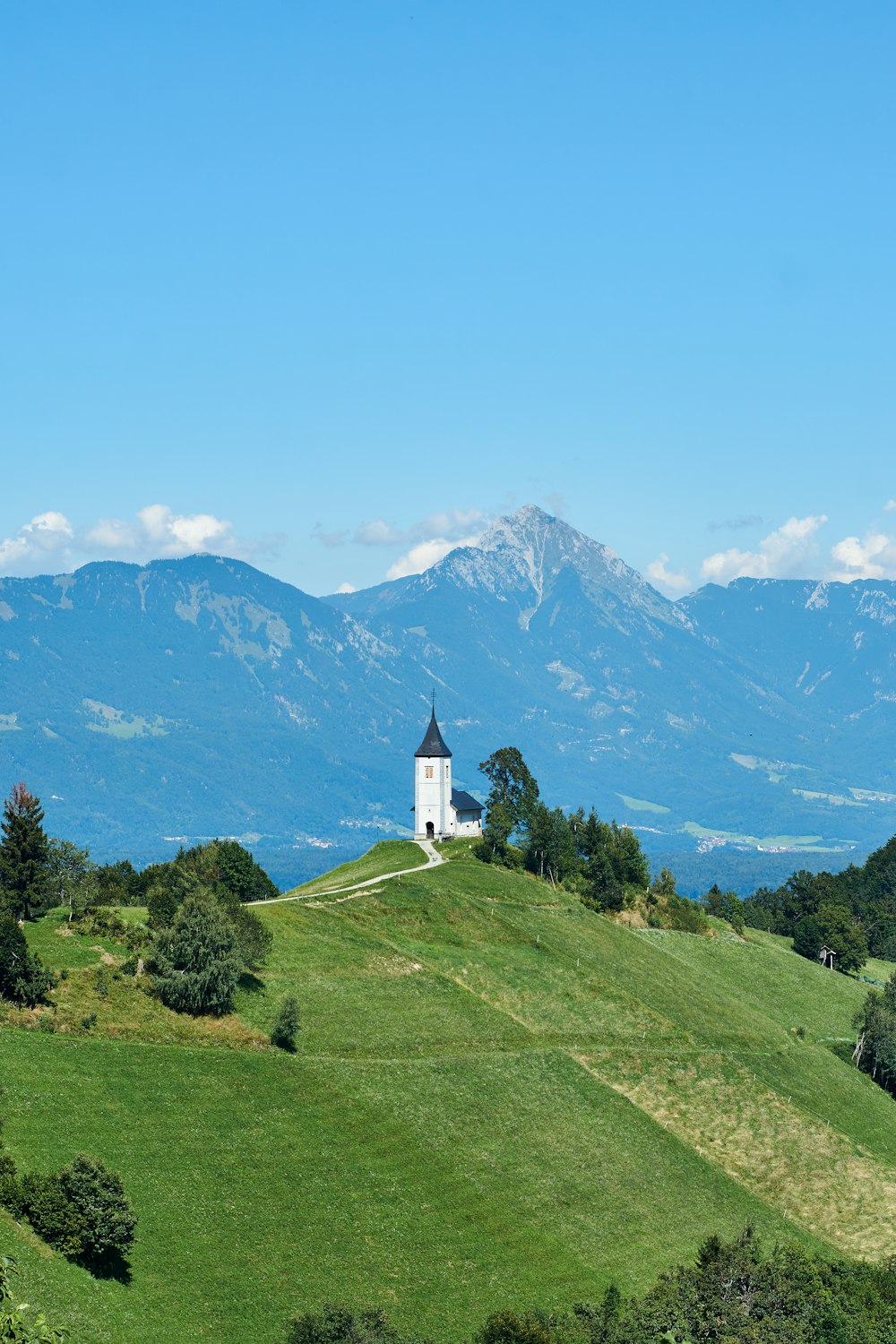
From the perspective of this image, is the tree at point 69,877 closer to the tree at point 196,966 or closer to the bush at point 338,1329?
the tree at point 196,966

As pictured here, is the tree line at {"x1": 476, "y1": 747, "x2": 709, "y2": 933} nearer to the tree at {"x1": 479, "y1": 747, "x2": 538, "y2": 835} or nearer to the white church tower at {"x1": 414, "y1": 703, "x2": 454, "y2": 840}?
the tree at {"x1": 479, "y1": 747, "x2": 538, "y2": 835}

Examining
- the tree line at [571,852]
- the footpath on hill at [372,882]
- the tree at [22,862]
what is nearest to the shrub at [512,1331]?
the tree at [22,862]

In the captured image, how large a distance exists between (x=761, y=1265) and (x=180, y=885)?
4871cm

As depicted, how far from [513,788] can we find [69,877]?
58.4 metres

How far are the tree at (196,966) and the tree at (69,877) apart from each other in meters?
9.12

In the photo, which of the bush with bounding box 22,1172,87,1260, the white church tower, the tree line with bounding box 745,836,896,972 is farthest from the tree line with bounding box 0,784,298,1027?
the tree line with bounding box 745,836,896,972

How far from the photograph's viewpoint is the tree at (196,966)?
84.6 meters

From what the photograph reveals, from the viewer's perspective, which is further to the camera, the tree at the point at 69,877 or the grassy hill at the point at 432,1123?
the tree at the point at 69,877

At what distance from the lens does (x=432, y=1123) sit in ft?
276

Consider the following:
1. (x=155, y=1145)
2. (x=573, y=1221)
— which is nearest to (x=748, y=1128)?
(x=573, y=1221)

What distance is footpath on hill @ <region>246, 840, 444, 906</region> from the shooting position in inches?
4734

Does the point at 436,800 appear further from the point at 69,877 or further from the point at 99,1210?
the point at 99,1210

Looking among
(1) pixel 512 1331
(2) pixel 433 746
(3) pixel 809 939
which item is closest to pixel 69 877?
(1) pixel 512 1331

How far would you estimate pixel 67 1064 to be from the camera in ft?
241
